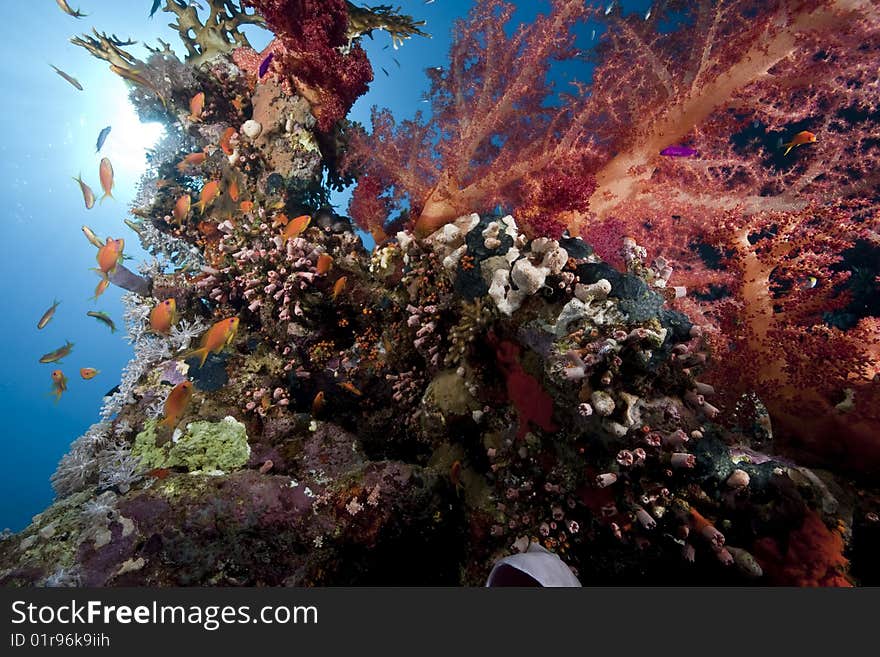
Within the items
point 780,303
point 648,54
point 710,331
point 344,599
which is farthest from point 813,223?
point 344,599

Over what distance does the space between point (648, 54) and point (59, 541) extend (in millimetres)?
6936

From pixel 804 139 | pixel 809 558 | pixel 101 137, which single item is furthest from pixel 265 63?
pixel 809 558

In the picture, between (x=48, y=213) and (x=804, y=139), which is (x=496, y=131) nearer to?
(x=804, y=139)

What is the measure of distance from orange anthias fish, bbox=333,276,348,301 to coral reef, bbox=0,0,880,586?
0.31ft

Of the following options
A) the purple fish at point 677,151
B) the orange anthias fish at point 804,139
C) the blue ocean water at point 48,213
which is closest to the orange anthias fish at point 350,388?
the purple fish at point 677,151

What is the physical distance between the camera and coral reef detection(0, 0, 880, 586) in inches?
108

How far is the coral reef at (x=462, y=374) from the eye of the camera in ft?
9.02

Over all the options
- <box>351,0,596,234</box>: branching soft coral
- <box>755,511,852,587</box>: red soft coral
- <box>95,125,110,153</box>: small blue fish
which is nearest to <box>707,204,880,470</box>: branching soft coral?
<box>755,511,852,587</box>: red soft coral

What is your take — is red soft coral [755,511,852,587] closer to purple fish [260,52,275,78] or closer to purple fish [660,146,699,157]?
purple fish [660,146,699,157]

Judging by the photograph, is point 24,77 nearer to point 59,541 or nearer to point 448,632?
point 59,541

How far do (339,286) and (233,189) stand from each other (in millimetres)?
2624

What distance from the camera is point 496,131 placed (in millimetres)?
4742

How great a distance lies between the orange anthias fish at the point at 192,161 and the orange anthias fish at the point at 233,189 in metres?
0.53

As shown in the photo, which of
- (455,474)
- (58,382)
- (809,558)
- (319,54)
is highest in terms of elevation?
(319,54)
